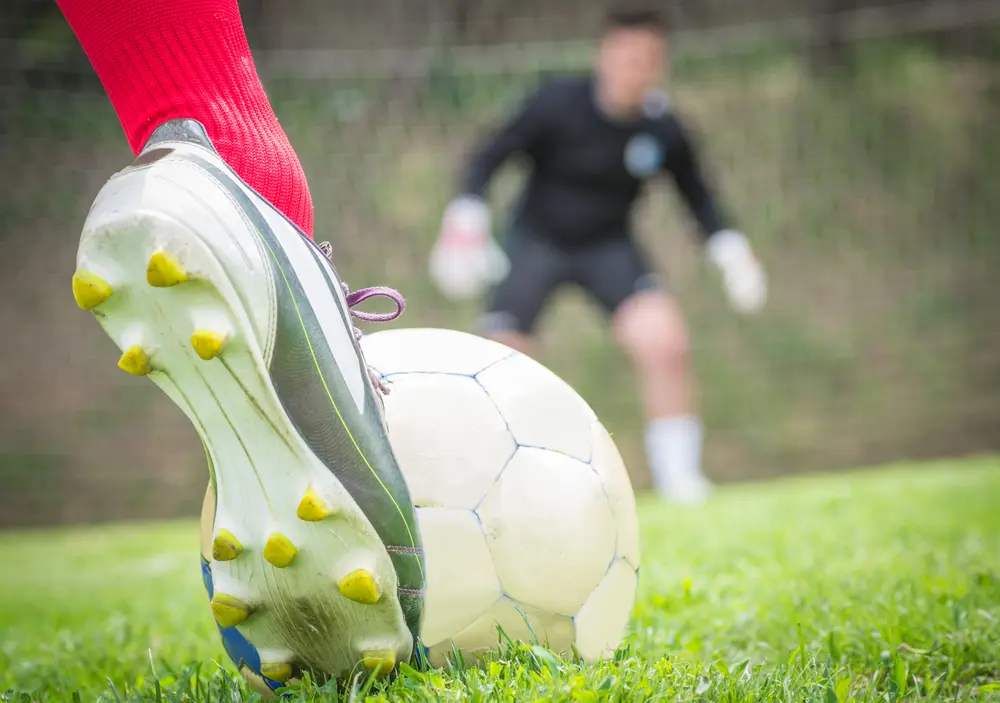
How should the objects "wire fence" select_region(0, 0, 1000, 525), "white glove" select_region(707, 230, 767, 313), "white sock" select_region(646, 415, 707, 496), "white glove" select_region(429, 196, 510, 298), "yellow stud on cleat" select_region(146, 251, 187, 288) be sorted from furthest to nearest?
"wire fence" select_region(0, 0, 1000, 525), "white sock" select_region(646, 415, 707, 496), "white glove" select_region(707, 230, 767, 313), "white glove" select_region(429, 196, 510, 298), "yellow stud on cleat" select_region(146, 251, 187, 288)

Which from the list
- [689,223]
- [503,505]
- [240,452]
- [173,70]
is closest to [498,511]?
[503,505]

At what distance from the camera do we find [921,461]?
19.8 feet

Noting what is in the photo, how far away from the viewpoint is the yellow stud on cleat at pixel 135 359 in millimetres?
999

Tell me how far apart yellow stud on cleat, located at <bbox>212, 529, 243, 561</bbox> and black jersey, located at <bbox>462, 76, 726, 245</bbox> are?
3255 millimetres

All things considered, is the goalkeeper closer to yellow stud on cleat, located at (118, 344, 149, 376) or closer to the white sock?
the white sock

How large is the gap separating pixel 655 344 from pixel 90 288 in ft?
10.5

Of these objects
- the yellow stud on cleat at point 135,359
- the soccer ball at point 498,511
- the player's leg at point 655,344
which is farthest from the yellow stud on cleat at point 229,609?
the player's leg at point 655,344

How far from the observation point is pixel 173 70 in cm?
117

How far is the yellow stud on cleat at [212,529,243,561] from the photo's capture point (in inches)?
40.6

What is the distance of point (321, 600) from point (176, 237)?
39 cm

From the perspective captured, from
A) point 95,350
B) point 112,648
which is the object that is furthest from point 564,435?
point 95,350

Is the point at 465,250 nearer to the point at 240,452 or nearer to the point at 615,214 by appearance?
the point at 615,214

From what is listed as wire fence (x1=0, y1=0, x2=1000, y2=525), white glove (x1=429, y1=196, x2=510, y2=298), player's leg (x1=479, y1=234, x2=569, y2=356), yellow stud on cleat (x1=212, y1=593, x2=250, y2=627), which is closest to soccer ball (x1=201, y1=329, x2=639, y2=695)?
yellow stud on cleat (x1=212, y1=593, x2=250, y2=627)

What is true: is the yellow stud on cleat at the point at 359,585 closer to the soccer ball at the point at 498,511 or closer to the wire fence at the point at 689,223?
the soccer ball at the point at 498,511
